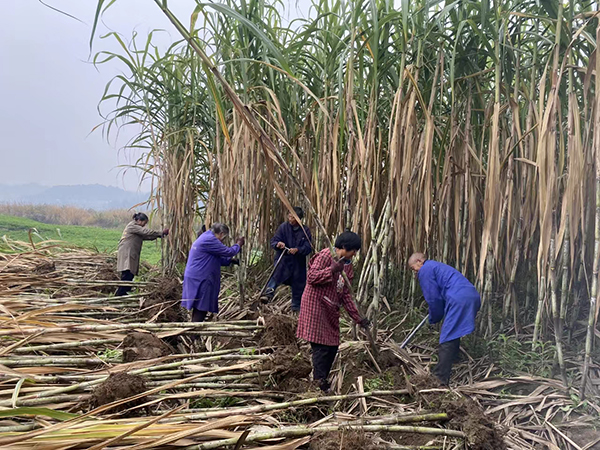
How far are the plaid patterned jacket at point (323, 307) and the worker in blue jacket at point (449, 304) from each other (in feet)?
1.65

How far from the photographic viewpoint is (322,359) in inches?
89.6

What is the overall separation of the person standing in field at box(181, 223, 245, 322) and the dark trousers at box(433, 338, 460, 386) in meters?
1.49

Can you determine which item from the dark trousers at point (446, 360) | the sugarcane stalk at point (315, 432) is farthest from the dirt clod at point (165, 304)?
the dark trousers at point (446, 360)

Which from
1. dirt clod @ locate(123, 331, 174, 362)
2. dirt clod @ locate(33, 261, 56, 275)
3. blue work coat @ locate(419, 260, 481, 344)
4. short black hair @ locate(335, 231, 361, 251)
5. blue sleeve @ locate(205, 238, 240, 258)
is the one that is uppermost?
short black hair @ locate(335, 231, 361, 251)

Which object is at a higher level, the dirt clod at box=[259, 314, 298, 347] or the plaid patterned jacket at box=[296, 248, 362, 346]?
the plaid patterned jacket at box=[296, 248, 362, 346]

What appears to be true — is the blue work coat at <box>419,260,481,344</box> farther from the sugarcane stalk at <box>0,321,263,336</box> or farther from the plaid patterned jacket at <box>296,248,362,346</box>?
the sugarcane stalk at <box>0,321,263,336</box>

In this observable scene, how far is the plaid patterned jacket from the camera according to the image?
219 centimetres

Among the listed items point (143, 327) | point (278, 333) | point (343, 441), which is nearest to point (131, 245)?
point (143, 327)

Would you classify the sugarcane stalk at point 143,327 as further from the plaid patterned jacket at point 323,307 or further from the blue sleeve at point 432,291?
the blue sleeve at point 432,291

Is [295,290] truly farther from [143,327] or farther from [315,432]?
[315,432]

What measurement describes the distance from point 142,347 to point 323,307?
0.94 metres

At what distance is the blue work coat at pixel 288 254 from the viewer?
3.59 meters

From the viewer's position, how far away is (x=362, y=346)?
2414 mm

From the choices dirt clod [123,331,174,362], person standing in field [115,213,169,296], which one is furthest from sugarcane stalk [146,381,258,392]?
person standing in field [115,213,169,296]
